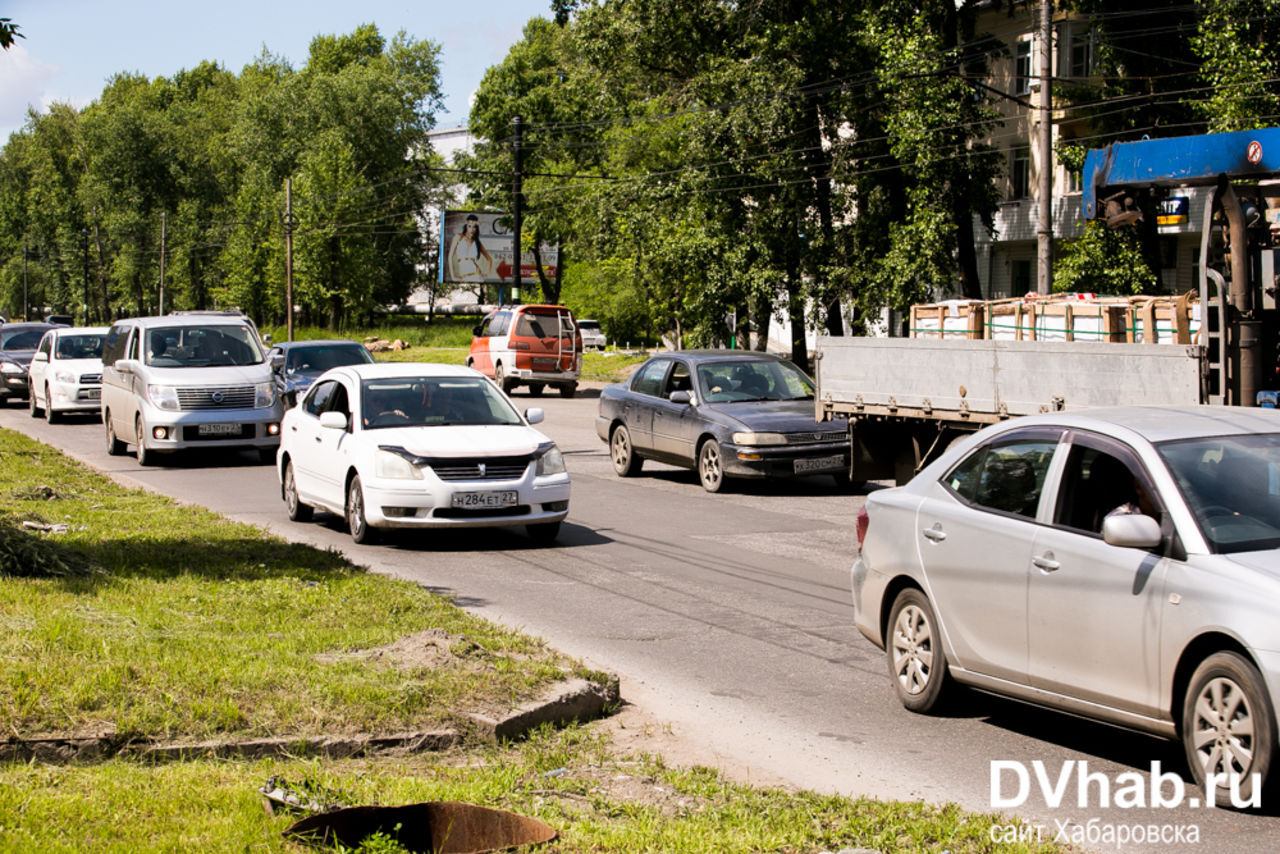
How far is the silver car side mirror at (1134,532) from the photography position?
5.45 m

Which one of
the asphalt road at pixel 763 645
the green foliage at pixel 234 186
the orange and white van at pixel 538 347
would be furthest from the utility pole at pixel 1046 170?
the green foliage at pixel 234 186

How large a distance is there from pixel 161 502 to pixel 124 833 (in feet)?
34.9

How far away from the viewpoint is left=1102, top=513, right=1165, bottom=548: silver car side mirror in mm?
5453

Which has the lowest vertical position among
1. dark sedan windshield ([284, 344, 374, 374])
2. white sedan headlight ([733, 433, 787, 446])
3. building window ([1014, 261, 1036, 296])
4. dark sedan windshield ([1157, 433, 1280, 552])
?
white sedan headlight ([733, 433, 787, 446])

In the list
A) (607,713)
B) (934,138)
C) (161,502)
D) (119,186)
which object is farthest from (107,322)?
(607,713)

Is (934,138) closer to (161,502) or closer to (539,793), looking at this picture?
(161,502)

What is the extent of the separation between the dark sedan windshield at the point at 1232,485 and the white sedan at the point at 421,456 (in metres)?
7.22

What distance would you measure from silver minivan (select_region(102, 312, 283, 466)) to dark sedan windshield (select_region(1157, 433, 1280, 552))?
1645 centimetres

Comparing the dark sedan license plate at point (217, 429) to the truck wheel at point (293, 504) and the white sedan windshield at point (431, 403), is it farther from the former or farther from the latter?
the white sedan windshield at point (431, 403)

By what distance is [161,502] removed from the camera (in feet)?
47.9

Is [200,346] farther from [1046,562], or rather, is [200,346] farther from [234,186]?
[234,186]

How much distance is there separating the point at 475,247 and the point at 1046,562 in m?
60.0

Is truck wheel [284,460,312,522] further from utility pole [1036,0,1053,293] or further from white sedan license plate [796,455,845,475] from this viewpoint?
utility pole [1036,0,1053,293]

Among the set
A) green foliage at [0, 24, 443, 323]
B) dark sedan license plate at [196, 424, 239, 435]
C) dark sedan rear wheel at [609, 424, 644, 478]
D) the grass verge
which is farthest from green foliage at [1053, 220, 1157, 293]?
green foliage at [0, 24, 443, 323]
